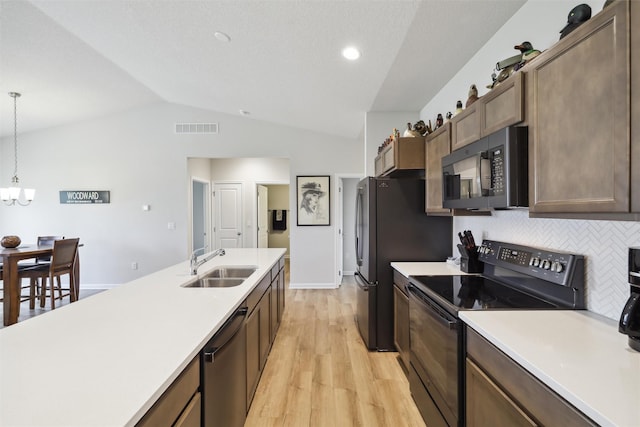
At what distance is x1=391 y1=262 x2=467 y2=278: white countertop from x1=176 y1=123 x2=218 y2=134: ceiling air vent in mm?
4101

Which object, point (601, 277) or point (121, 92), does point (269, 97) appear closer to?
point (121, 92)

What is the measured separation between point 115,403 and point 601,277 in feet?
6.12

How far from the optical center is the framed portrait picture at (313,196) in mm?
5109

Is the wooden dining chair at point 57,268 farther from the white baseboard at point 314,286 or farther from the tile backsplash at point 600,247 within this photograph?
the tile backsplash at point 600,247

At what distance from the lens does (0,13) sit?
2672 mm

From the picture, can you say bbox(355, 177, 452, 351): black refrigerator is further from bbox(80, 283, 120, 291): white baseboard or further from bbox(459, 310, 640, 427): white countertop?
bbox(80, 283, 120, 291): white baseboard

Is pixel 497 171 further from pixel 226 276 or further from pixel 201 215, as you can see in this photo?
pixel 201 215

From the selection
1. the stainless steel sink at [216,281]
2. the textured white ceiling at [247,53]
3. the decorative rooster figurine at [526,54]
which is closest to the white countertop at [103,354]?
the stainless steel sink at [216,281]

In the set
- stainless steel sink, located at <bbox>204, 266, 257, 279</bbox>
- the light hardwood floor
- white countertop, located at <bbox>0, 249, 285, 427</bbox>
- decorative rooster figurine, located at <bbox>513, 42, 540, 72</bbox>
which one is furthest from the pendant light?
decorative rooster figurine, located at <bbox>513, 42, 540, 72</bbox>

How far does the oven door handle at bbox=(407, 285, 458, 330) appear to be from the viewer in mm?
1414

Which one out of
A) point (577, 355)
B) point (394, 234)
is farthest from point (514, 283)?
point (394, 234)

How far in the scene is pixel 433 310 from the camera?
1622 mm

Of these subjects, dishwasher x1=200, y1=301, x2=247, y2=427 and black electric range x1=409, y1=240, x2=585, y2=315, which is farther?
black electric range x1=409, y1=240, x2=585, y2=315

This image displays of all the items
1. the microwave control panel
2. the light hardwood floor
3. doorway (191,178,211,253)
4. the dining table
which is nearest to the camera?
the microwave control panel
